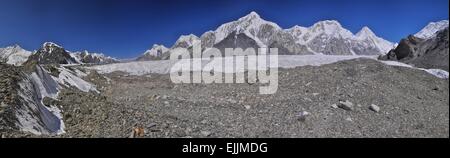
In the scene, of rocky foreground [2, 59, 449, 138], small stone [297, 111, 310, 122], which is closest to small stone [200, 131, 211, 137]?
rocky foreground [2, 59, 449, 138]

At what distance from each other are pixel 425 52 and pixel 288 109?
24.3 meters

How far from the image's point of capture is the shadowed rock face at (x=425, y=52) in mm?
26311

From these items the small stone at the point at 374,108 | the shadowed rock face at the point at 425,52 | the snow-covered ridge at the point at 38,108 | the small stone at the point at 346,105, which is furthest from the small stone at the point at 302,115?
the shadowed rock face at the point at 425,52

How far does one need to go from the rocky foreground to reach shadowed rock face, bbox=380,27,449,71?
7.29 metres

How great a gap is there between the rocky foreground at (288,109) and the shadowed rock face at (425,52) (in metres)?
7.29

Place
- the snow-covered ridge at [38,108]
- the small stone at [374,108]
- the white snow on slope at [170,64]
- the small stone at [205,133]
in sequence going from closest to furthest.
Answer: the small stone at [205,133] < the snow-covered ridge at [38,108] < the small stone at [374,108] < the white snow on slope at [170,64]

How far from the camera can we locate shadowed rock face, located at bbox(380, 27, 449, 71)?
2631 centimetres

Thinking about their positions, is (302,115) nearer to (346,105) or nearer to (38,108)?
(346,105)

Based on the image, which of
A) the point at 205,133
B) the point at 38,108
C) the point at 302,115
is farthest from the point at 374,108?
the point at 38,108

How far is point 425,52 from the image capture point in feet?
106

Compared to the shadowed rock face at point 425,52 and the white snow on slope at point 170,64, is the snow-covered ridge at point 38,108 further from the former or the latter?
the shadowed rock face at point 425,52

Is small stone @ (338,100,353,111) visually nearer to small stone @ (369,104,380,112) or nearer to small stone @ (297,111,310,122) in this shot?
small stone @ (369,104,380,112)
